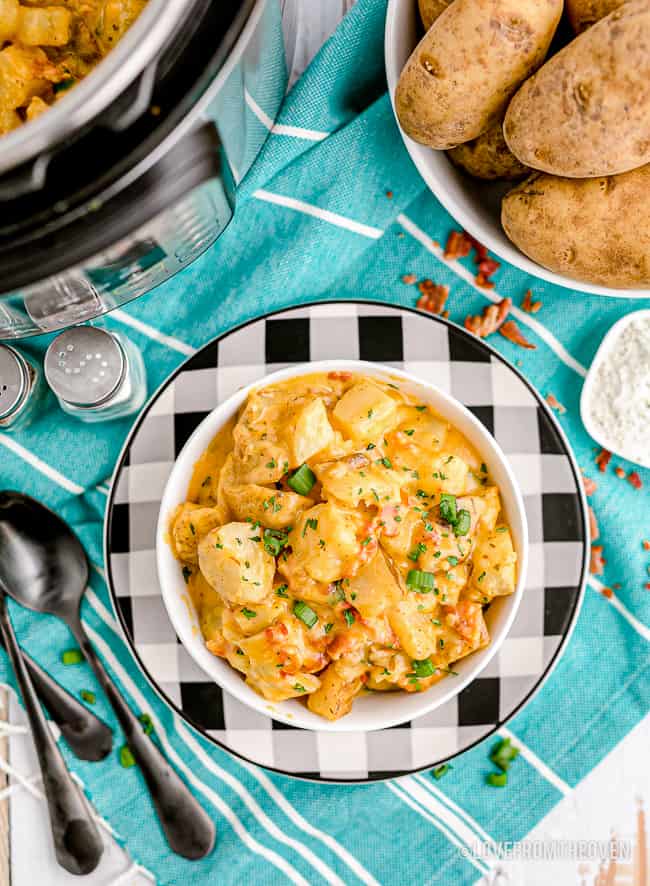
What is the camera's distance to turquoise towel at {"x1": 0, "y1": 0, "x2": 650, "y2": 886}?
2.29m

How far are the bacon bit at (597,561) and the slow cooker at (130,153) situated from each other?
1.40 m

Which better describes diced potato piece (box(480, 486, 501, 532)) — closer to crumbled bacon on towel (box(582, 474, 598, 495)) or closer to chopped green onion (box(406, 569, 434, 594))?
chopped green onion (box(406, 569, 434, 594))

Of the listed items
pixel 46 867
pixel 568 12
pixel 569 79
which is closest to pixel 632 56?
pixel 569 79

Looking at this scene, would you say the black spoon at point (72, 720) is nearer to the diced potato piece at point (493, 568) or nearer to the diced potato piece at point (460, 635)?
the diced potato piece at point (460, 635)

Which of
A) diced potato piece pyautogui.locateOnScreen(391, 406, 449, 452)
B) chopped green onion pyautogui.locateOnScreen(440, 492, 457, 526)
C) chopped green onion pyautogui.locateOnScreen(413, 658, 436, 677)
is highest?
diced potato piece pyautogui.locateOnScreen(391, 406, 449, 452)

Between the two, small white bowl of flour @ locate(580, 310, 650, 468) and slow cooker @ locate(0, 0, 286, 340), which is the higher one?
slow cooker @ locate(0, 0, 286, 340)

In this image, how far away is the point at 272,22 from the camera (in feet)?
5.38

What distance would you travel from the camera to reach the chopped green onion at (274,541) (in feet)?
6.15

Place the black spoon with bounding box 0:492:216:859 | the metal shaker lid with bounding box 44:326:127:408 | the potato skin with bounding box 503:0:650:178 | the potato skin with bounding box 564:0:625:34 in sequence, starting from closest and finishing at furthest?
the potato skin with bounding box 503:0:650:178 → the potato skin with bounding box 564:0:625:34 → the metal shaker lid with bounding box 44:326:127:408 → the black spoon with bounding box 0:492:216:859

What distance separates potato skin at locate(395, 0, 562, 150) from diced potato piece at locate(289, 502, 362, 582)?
837 millimetres

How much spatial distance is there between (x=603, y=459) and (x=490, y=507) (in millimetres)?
532

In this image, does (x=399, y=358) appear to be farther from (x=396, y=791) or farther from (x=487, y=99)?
(x=396, y=791)

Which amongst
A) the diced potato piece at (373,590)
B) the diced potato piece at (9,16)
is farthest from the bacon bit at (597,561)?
the diced potato piece at (9,16)

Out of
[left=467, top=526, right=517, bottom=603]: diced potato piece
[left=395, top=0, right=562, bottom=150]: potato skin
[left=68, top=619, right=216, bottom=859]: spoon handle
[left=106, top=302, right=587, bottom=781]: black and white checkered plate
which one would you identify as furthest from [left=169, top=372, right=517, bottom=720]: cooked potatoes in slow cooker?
[left=395, top=0, right=562, bottom=150]: potato skin
